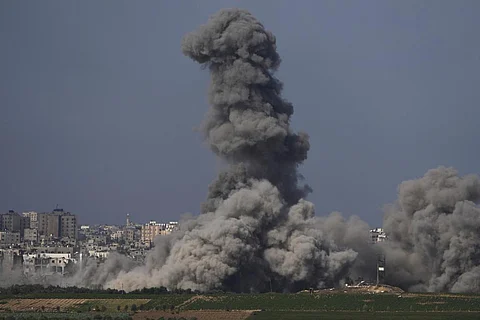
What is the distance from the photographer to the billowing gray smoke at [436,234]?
79.4 meters

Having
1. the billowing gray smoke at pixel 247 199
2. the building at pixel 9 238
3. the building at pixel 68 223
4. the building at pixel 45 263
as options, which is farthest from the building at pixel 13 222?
the billowing gray smoke at pixel 247 199

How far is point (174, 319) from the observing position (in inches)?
2459

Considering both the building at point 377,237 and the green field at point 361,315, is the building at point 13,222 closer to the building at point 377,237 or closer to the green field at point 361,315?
the building at point 377,237

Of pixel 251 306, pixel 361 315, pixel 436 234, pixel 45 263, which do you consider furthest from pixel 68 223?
pixel 361 315

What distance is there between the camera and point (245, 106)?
267 ft

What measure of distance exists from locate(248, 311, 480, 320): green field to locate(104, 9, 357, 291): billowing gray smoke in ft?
37.5

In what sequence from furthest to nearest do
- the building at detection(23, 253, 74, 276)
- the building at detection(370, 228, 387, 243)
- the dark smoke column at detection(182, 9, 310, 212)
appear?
the building at detection(23, 253, 74, 276)
the building at detection(370, 228, 387, 243)
the dark smoke column at detection(182, 9, 310, 212)

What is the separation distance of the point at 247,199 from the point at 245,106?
7.14 meters

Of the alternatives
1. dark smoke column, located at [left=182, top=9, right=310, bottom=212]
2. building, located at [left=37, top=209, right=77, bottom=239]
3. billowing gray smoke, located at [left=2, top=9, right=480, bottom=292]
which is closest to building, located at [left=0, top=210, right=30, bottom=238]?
building, located at [left=37, top=209, right=77, bottom=239]

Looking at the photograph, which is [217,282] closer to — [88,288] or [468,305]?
[88,288]

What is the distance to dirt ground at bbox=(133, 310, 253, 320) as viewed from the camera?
6506 centimetres

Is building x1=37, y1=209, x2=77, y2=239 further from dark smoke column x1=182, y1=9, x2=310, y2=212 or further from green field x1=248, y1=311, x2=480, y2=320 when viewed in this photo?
green field x1=248, y1=311, x2=480, y2=320

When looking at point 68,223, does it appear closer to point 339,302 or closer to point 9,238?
point 9,238

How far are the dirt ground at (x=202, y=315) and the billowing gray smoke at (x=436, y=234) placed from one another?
19318 mm
